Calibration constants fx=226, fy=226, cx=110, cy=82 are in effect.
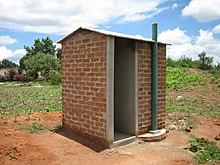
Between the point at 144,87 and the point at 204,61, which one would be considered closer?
the point at 144,87

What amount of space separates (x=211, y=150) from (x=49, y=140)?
314cm

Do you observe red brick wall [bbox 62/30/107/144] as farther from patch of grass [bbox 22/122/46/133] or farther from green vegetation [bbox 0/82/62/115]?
green vegetation [bbox 0/82/62/115]

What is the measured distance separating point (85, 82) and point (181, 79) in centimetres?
1133

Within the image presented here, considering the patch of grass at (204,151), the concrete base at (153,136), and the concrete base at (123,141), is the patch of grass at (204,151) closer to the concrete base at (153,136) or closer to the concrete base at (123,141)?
the concrete base at (153,136)

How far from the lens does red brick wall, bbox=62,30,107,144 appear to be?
14.1ft

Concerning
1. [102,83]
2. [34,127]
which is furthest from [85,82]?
[34,127]

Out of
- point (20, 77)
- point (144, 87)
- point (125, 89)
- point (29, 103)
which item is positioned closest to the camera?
point (144, 87)

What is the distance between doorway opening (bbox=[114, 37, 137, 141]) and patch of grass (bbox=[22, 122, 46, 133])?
70.3 inches

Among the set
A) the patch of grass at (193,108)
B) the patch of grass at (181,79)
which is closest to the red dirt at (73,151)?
the patch of grass at (193,108)

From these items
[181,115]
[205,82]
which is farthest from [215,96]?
[181,115]

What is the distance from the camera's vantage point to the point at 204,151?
424 cm

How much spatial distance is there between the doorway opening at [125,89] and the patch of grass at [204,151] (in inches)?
49.1

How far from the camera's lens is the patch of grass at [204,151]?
12.8 feet

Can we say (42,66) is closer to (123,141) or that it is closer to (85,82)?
(85,82)
